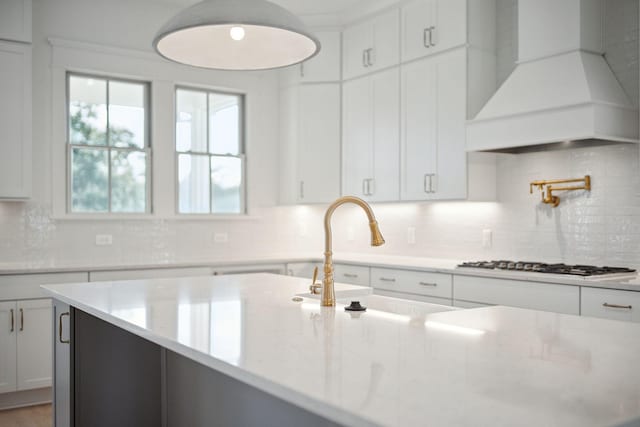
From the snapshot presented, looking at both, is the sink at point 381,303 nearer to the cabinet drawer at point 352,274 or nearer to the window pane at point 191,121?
the cabinet drawer at point 352,274

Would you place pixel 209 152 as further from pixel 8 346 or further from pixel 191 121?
pixel 8 346

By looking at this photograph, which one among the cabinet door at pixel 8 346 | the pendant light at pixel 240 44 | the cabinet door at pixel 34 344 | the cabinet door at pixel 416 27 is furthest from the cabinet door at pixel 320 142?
the pendant light at pixel 240 44

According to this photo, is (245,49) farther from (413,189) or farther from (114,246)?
(114,246)

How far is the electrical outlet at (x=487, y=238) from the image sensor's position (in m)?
4.76

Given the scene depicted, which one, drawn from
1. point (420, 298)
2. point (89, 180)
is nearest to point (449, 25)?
point (420, 298)

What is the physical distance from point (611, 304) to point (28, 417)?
3694 millimetres

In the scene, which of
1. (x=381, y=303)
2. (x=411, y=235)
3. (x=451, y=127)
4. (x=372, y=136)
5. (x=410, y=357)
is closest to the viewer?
(x=410, y=357)

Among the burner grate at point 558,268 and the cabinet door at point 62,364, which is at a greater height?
the burner grate at point 558,268

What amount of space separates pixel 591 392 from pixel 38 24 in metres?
4.98

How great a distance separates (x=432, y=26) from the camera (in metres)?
4.79

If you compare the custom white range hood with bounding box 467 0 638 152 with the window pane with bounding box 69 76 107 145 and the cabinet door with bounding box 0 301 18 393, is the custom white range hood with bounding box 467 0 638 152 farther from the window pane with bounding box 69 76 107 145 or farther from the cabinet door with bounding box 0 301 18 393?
the cabinet door with bounding box 0 301 18 393

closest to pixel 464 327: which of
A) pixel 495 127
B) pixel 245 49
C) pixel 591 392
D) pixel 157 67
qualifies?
pixel 591 392

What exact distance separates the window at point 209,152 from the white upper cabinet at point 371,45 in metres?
1.17

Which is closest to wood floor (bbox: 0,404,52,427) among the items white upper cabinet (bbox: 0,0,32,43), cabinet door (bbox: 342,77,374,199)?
white upper cabinet (bbox: 0,0,32,43)
